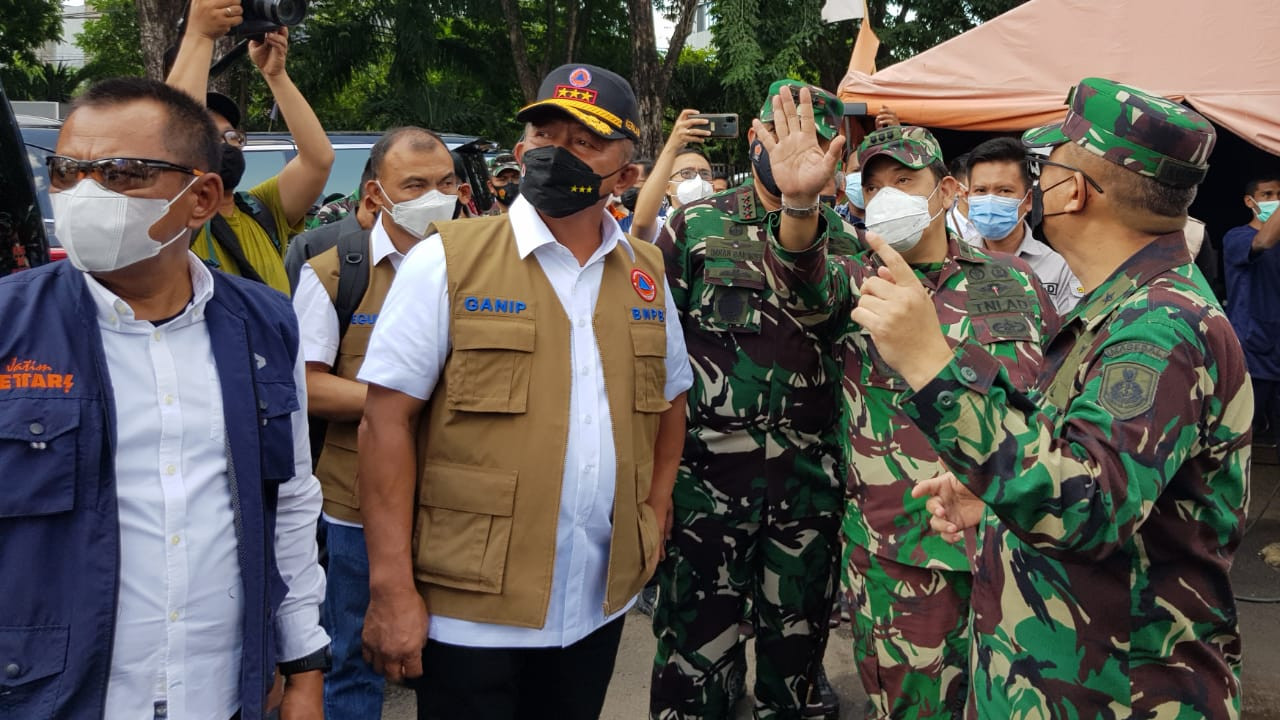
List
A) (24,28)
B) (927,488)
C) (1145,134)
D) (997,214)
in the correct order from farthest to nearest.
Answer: (24,28) → (997,214) → (927,488) → (1145,134)

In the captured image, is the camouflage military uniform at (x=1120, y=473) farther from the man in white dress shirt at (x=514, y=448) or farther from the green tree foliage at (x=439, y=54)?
the green tree foliage at (x=439, y=54)

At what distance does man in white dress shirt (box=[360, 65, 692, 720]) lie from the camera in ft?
6.68

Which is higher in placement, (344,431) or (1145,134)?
(1145,134)

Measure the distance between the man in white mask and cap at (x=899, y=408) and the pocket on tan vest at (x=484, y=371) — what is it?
1035mm

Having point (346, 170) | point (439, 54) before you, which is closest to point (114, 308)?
point (346, 170)

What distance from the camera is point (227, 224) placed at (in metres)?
2.99

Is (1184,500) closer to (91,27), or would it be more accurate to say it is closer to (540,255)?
(540,255)

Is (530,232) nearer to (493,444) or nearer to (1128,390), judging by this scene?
(493,444)

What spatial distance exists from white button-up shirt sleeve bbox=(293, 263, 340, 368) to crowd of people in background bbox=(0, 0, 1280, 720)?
1 cm

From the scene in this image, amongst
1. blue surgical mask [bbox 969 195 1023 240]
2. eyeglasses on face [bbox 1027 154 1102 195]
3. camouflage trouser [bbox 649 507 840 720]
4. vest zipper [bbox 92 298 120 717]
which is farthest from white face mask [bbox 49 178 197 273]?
blue surgical mask [bbox 969 195 1023 240]

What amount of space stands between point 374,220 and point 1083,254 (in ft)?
7.76

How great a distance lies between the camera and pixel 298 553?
185 cm

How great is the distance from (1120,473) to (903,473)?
135cm

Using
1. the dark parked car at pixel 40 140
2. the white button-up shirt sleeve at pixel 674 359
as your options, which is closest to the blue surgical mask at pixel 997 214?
the white button-up shirt sleeve at pixel 674 359
